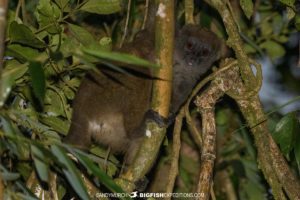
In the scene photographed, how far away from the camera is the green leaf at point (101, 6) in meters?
4.27

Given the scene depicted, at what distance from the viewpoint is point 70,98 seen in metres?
4.57

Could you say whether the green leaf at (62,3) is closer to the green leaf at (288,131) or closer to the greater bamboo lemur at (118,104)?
the greater bamboo lemur at (118,104)

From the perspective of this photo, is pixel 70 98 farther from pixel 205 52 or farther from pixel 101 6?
pixel 205 52

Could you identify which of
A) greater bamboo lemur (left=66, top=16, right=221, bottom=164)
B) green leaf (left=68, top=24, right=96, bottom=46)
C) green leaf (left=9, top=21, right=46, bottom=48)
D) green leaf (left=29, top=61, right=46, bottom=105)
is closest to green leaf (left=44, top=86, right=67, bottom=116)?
greater bamboo lemur (left=66, top=16, right=221, bottom=164)

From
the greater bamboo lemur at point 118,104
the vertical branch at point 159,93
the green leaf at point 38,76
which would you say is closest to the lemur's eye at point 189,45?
the greater bamboo lemur at point 118,104

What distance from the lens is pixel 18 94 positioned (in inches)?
162

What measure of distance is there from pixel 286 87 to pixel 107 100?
9.16 ft

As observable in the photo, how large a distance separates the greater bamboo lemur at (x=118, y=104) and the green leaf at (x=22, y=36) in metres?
0.66

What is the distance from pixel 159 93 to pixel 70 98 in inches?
44.3

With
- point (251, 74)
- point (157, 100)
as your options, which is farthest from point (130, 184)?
point (251, 74)

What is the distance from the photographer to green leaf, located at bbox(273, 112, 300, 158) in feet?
13.1

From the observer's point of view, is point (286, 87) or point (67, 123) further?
point (286, 87)

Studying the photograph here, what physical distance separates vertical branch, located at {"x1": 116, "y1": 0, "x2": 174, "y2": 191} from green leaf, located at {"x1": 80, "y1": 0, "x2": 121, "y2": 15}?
26.1 inches

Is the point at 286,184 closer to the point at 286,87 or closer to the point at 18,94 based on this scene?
the point at 18,94
